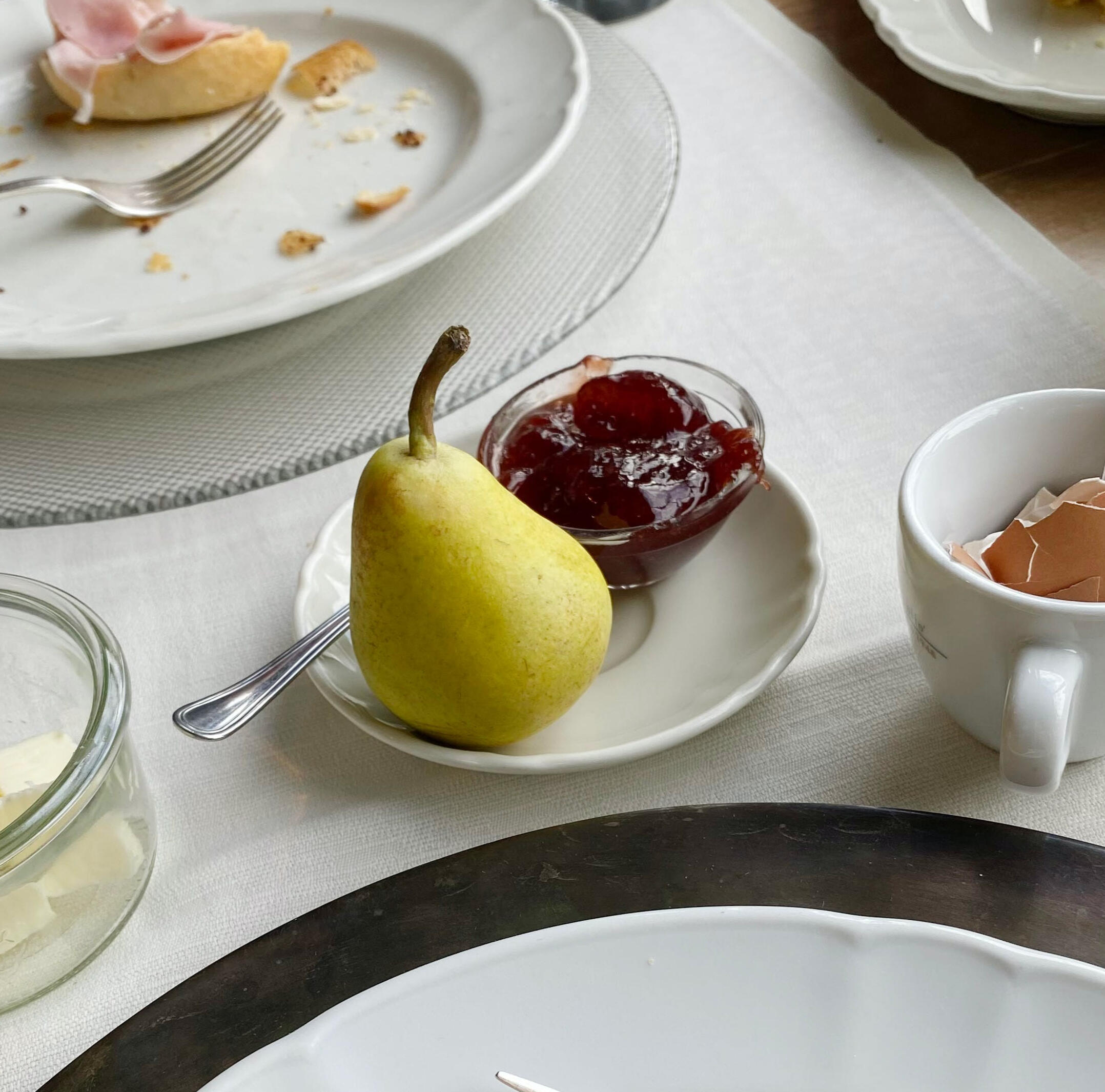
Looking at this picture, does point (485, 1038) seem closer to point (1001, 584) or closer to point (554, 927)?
point (554, 927)

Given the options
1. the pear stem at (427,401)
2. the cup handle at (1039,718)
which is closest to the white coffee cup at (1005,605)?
the cup handle at (1039,718)

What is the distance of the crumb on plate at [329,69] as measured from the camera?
1.30m

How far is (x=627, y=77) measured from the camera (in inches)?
51.1

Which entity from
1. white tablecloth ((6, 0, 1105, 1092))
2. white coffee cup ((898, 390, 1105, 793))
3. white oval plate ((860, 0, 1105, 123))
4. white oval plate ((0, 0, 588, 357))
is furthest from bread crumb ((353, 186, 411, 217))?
white coffee cup ((898, 390, 1105, 793))

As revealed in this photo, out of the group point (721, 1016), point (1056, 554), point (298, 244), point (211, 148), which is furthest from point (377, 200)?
point (721, 1016)

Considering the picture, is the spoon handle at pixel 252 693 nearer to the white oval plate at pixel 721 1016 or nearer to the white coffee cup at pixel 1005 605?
the white oval plate at pixel 721 1016

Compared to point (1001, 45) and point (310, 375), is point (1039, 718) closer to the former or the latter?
point (310, 375)

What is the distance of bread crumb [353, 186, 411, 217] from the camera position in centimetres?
111

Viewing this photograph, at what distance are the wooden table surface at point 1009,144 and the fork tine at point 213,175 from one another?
66 cm

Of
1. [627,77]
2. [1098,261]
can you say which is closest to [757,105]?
[627,77]

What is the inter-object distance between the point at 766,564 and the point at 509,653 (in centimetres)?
22

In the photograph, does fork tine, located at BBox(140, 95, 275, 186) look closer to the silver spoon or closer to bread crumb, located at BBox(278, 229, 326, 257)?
bread crumb, located at BBox(278, 229, 326, 257)

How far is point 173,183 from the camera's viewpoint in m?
1.17

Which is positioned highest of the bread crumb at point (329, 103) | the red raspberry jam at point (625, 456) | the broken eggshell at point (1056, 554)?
the broken eggshell at point (1056, 554)
